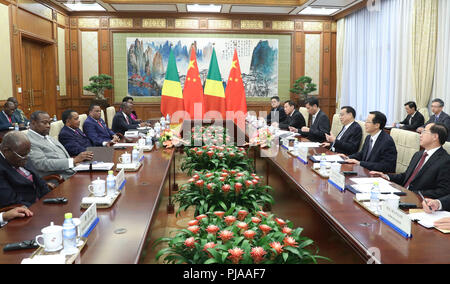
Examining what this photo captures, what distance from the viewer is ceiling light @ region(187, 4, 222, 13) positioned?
8232 mm

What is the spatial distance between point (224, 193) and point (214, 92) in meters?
4.81

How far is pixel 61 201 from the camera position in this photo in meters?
2.02

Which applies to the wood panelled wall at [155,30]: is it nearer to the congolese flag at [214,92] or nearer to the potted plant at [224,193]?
the congolese flag at [214,92]

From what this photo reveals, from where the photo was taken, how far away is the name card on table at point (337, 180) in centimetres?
227

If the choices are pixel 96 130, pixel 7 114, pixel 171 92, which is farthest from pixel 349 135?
pixel 7 114

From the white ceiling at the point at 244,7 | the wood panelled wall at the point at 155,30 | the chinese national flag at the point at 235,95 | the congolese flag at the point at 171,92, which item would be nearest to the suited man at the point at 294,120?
the chinese national flag at the point at 235,95

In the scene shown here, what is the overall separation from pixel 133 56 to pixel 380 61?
18.3 ft

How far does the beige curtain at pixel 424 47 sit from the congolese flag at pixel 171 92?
4099 mm

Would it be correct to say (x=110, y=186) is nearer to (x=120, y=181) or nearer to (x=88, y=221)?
(x=120, y=181)

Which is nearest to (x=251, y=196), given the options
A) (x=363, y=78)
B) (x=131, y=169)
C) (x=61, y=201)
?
(x=131, y=169)

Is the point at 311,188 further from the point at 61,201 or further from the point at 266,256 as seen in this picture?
the point at 61,201

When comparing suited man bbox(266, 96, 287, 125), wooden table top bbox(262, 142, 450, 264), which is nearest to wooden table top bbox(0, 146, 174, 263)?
wooden table top bbox(262, 142, 450, 264)

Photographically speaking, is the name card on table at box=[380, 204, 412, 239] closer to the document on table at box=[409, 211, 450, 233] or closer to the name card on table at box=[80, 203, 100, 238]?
the document on table at box=[409, 211, 450, 233]

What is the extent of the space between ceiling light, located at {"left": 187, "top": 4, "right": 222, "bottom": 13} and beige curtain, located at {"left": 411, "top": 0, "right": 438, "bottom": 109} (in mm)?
4087
